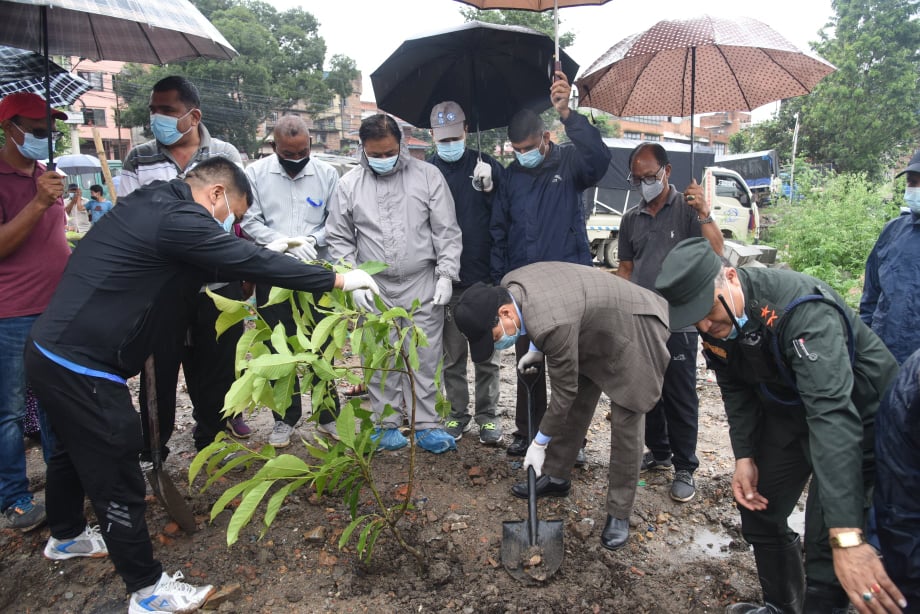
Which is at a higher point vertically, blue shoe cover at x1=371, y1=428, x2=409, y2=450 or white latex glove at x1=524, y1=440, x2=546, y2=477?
white latex glove at x1=524, y1=440, x2=546, y2=477

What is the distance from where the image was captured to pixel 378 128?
3.33m

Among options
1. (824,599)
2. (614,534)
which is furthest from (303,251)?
(824,599)

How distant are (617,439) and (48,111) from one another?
9.92 ft

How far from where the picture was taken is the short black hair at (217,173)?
232 centimetres

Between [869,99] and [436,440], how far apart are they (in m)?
25.8

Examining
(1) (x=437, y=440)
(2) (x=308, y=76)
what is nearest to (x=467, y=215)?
(1) (x=437, y=440)

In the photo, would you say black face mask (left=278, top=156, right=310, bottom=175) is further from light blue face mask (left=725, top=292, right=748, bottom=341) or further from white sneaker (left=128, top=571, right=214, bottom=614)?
light blue face mask (left=725, top=292, right=748, bottom=341)

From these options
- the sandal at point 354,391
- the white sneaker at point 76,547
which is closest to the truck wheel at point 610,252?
the sandal at point 354,391

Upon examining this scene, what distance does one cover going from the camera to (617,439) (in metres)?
2.73

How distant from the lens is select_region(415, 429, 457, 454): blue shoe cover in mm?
3531

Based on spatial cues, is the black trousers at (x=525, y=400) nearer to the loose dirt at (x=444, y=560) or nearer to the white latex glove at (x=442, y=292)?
the loose dirt at (x=444, y=560)

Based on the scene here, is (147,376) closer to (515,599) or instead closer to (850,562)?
(515,599)

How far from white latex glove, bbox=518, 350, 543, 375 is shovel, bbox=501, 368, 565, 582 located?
555 millimetres

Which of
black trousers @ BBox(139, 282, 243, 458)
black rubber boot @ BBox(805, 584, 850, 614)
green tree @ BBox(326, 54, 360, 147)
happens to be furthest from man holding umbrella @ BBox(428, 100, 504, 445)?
green tree @ BBox(326, 54, 360, 147)
